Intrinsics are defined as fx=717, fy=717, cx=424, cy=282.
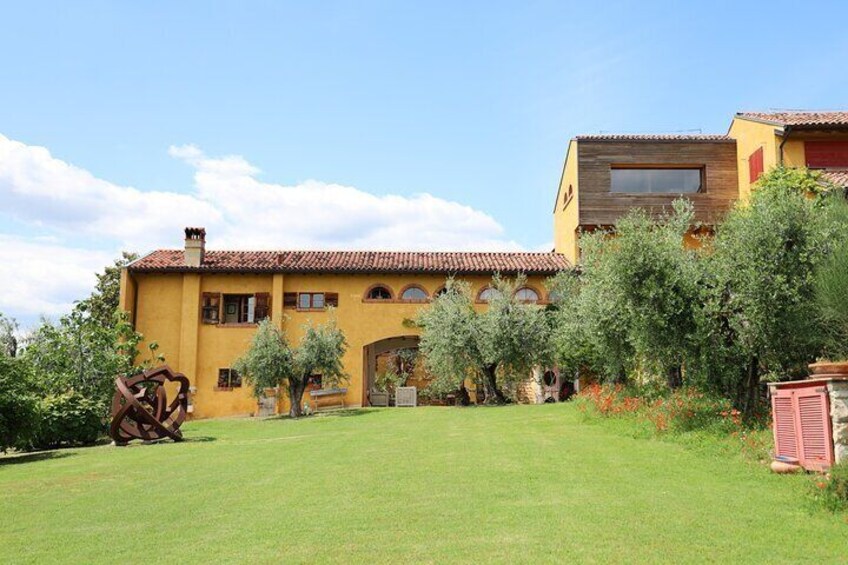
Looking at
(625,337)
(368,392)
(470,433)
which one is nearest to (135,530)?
(470,433)

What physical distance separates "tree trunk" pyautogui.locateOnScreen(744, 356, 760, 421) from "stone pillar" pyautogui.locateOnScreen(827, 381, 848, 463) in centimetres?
448

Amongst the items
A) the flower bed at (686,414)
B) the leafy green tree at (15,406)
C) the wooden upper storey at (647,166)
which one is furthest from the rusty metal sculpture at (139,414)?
the wooden upper storey at (647,166)

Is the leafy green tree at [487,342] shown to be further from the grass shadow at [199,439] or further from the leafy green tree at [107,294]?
the leafy green tree at [107,294]

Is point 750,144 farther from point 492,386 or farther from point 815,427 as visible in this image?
point 815,427

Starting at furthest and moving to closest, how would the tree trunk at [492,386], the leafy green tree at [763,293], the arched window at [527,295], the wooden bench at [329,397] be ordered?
1. the arched window at [527,295]
2. the wooden bench at [329,397]
3. the tree trunk at [492,386]
4. the leafy green tree at [763,293]

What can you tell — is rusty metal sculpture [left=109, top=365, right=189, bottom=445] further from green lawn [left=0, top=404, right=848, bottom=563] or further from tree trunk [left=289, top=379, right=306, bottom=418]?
tree trunk [left=289, top=379, right=306, bottom=418]

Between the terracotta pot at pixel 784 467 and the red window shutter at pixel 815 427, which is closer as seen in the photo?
the red window shutter at pixel 815 427

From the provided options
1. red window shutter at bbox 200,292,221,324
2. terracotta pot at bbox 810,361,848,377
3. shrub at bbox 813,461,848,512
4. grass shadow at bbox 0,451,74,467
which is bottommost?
grass shadow at bbox 0,451,74,467

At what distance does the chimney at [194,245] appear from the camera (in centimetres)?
2884

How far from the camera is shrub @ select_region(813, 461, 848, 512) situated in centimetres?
741

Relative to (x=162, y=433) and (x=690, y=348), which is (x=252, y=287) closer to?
(x=162, y=433)

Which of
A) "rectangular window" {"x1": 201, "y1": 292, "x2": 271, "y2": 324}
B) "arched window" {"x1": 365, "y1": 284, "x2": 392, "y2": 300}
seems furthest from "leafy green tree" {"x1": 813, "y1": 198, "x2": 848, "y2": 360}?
"rectangular window" {"x1": 201, "y1": 292, "x2": 271, "y2": 324}

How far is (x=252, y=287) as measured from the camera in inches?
1136

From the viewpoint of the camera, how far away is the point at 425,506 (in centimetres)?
787
